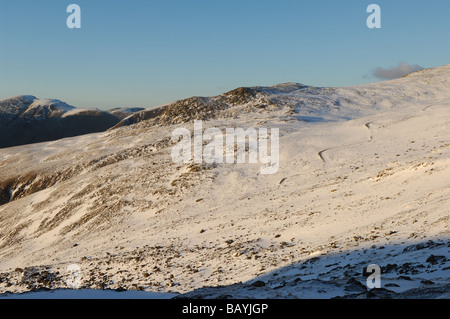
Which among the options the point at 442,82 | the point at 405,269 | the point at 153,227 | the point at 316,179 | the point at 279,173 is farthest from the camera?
the point at 442,82

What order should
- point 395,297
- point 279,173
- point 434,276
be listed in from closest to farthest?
point 395,297 < point 434,276 < point 279,173

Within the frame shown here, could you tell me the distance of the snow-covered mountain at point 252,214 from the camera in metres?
15.3

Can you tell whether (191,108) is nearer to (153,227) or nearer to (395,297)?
(153,227)

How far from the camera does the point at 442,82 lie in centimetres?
8319

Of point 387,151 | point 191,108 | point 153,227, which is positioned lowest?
point 153,227

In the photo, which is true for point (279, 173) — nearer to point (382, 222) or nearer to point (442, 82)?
point (382, 222)

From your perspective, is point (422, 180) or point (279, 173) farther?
point (279, 173)

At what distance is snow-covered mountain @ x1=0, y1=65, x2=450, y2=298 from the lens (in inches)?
603

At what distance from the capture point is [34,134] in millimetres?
193000

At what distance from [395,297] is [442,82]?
86380mm

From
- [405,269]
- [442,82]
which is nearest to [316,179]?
[405,269]

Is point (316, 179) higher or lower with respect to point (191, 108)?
lower

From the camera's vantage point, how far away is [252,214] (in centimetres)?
2741

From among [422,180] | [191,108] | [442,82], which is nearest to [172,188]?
[422,180]
